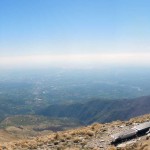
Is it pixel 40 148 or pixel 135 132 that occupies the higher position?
pixel 135 132

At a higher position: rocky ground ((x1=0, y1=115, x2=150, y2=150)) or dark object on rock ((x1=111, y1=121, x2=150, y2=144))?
dark object on rock ((x1=111, y1=121, x2=150, y2=144))

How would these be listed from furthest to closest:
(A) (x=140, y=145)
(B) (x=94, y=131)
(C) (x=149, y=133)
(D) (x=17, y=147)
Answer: (B) (x=94, y=131) → (D) (x=17, y=147) → (C) (x=149, y=133) → (A) (x=140, y=145)

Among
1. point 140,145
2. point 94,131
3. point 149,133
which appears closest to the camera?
point 140,145

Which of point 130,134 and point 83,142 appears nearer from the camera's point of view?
point 130,134

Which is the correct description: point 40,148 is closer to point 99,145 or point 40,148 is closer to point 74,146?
point 74,146

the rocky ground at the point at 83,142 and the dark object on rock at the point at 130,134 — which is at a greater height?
the dark object on rock at the point at 130,134

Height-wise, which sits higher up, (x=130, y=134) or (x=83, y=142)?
(x=130, y=134)

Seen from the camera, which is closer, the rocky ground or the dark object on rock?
the rocky ground

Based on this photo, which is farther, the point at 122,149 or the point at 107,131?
the point at 107,131

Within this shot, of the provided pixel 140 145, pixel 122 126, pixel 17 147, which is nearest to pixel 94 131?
pixel 122 126

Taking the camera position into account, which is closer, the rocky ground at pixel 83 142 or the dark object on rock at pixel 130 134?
the rocky ground at pixel 83 142
